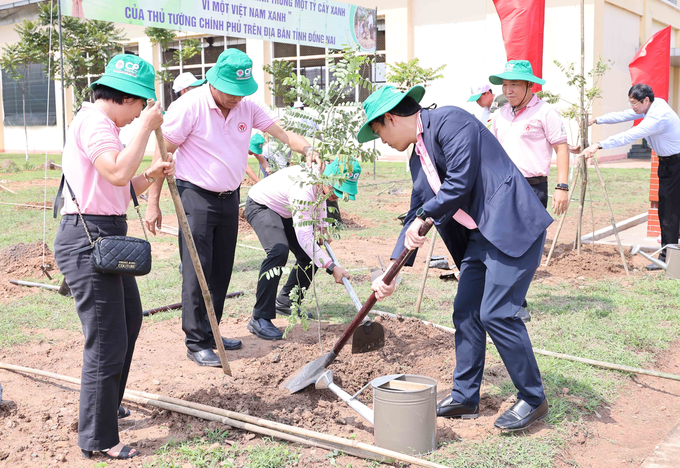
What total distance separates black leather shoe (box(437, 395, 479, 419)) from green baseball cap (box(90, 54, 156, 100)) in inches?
89.4

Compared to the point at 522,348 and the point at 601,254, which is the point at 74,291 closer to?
the point at 522,348

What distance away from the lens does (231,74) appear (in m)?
4.08

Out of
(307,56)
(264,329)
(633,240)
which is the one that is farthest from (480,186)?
(307,56)

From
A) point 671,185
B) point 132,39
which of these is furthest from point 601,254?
point 132,39

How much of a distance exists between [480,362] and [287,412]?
3.75 ft

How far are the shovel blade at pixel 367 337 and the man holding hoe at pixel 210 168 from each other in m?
0.98

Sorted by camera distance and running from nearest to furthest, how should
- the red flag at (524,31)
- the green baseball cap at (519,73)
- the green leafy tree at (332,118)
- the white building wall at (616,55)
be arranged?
the green leafy tree at (332,118)
the green baseball cap at (519,73)
the red flag at (524,31)
the white building wall at (616,55)

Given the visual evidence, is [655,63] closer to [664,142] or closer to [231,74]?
[664,142]

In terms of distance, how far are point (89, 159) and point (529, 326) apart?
3.73 meters

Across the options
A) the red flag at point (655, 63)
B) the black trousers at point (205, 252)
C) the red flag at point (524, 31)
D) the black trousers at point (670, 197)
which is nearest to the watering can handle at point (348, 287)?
the black trousers at point (205, 252)

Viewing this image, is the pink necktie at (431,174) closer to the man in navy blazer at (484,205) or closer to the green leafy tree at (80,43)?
the man in navy blazer at (484,205)

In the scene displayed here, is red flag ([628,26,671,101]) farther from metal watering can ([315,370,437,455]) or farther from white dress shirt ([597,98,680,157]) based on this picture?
metal watering can ([315,370,437,455])

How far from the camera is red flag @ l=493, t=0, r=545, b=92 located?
22.0 ft

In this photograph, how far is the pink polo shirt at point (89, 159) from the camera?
281 cm
